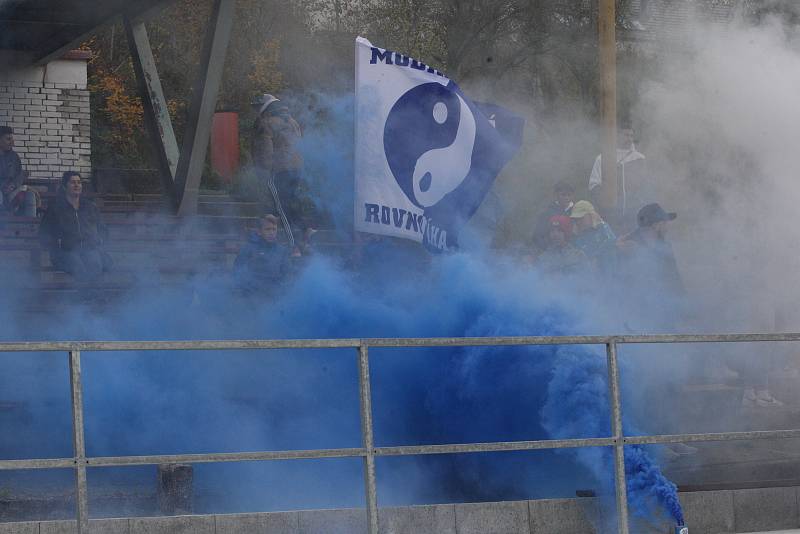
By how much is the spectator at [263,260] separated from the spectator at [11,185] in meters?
3.83

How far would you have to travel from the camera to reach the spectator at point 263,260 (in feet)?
28.2

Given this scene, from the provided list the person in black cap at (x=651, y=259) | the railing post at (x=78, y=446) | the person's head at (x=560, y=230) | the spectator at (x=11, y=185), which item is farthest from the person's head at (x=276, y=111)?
the railing post at (x=78, y=446)

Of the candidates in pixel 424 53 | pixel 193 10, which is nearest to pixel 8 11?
pixel 424 53

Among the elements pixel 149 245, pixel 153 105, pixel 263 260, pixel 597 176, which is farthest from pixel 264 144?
pixel 597 176

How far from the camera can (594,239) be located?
935 cm

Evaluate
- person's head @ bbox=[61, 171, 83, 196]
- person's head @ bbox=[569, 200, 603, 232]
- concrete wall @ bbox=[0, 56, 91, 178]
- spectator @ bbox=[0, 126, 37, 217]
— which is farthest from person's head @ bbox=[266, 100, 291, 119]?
concrete wall @ bbox=[0, 56, 91, 178]

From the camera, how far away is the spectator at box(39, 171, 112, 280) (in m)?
10.1

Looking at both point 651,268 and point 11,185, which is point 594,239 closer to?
point 651,268

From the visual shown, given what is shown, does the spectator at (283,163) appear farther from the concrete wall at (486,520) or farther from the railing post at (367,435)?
the railing post at (367,435)

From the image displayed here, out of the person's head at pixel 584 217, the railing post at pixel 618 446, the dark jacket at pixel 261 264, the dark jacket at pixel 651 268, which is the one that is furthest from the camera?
the person's head at pixel 584 217

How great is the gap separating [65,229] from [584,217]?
13.2 ft

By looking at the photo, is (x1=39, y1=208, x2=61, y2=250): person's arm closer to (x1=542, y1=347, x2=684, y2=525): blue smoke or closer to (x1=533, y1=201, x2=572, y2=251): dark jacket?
(x1=533, y1=201, x2=572, y2=251): dark jacket

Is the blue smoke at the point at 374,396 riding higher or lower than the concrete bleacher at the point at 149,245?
lower

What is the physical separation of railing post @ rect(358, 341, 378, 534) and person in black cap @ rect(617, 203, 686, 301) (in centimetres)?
369
